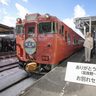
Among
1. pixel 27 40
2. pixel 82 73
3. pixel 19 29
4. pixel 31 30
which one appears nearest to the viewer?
pixel 82 73

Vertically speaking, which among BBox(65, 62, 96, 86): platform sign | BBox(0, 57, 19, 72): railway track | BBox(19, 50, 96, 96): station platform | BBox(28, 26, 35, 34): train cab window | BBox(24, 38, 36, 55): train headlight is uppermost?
BBox(28, 26, 35, 34): train cab window

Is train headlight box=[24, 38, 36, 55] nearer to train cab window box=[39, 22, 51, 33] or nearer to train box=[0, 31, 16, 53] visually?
train cab window box=[39, 22, 51, 33]

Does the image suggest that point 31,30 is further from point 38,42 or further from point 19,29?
point 19,29

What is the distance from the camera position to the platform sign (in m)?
5.12

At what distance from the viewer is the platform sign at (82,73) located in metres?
5.12

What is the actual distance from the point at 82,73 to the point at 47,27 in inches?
237

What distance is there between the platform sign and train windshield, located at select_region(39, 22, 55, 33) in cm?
550

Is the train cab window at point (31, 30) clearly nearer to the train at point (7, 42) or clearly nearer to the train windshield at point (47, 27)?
the train windshield at point (47, 27)

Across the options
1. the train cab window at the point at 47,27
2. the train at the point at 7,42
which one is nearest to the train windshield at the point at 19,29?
the train cab window at the point at 47,27

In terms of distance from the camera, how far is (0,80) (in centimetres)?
1066

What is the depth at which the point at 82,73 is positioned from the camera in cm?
521

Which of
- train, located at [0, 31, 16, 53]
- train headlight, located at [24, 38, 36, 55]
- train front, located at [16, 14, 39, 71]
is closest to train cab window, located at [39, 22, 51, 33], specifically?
train front, located at [16, 14, 39, 71]

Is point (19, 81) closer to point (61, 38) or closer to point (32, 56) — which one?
point (32, 56)

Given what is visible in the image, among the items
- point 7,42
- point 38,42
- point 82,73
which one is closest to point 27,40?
point 38,42
